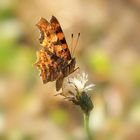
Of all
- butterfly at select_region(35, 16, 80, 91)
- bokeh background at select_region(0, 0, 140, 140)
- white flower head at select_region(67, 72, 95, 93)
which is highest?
bokeh background at select_region(0, 0, 140, 140)

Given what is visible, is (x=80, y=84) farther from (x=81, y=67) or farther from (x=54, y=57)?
(x=81, y=67)

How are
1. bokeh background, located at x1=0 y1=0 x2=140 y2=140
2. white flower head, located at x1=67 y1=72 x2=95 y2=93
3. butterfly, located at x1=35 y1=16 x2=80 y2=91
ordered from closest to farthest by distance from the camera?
white flower head, located at x1=67 y1=72 x2=95 y2=93 < butterfly, located at x1=35 y1=16 x2=80 y2=91 < bokeh background, located at x1=0 y1=0 x2=140 y2=140

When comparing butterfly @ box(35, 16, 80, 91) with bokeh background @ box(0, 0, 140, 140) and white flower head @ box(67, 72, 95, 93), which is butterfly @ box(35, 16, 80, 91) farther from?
bokeh background @ box(0, 0, 140, 140)

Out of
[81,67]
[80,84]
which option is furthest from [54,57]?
[81,67]

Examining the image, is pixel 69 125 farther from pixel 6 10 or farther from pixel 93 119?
pixel 6 10

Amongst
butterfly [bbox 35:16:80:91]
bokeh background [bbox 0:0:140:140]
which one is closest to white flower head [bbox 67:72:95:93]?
butterfly [bbox 35:16:80:91]

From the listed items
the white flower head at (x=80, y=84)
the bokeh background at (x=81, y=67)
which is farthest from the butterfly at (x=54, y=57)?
the bokeh background at (x=81, y=67)

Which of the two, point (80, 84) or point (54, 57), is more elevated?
point (54, 57)
